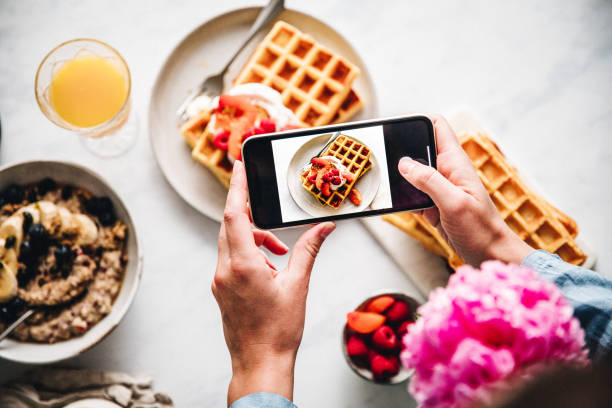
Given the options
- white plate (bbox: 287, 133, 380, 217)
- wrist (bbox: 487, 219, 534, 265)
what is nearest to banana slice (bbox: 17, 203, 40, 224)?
white plate (bbox: 287, 133, 380, 217)

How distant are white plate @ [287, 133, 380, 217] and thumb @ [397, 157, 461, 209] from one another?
0.36 ft

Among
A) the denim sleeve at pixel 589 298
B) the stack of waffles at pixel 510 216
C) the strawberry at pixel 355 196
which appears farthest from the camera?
the stack of waffles at pixel 510 216

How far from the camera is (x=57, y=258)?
5.05 feet

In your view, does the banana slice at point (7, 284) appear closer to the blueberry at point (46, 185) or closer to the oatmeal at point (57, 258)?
the oatmeal at point (57, 258)

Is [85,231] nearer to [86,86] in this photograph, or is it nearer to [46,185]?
[46,185]

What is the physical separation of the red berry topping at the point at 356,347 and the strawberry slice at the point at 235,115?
82 cm

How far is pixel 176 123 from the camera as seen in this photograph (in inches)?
70.8

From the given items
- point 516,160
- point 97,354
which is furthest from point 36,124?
point 516,160

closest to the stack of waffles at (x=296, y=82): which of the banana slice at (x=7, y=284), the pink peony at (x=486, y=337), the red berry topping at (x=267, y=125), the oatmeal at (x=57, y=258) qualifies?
the red berry topping at (x=267, y=125)

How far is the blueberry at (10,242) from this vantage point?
1.51 meters

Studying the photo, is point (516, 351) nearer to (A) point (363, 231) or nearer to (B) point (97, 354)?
(A) point (363, 231)

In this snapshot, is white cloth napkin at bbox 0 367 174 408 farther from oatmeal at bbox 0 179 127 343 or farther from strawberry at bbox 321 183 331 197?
strawberry at bbox 321 183 331 197

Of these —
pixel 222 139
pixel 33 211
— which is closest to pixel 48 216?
pixel 33 211

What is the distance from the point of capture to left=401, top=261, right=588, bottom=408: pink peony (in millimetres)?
696
